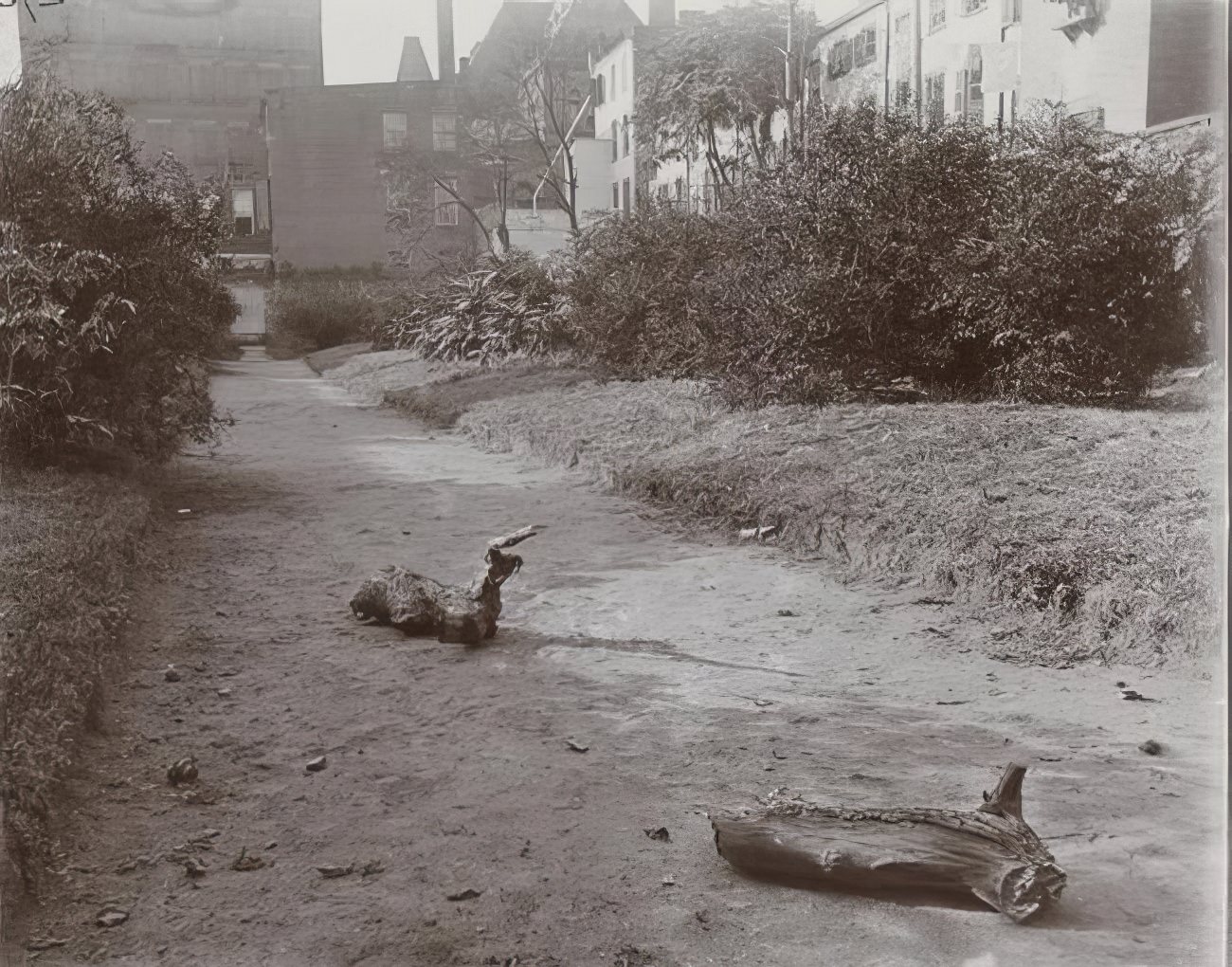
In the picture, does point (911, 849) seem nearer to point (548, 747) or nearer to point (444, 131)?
point (548, 747)

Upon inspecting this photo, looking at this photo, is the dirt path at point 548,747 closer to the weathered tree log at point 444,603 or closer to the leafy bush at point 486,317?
the weathered tree log at point 444,603

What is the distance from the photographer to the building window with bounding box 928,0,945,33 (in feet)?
18.8

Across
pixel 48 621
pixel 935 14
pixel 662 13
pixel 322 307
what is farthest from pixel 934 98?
pixel 48 621

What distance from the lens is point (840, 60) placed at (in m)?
5.43

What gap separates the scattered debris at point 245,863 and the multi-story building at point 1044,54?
3.16m

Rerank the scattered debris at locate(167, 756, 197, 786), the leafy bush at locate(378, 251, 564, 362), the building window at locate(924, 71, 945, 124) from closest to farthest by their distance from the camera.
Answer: the scattered debris at locate(167, 756, 197, 786) → the leafy bush at locate(378, 251, 564, 362) → the building window at locate(924, 71, 945, 124)

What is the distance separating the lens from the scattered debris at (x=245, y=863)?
3.14 metres

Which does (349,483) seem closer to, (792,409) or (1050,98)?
(1050,98)

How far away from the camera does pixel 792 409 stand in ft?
30.9

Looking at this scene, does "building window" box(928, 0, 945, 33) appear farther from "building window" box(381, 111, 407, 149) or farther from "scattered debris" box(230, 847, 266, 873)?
"scattered debris" box(230, 847, 266, 873)

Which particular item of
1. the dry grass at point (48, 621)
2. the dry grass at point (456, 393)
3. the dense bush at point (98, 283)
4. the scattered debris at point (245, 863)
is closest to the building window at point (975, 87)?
the dry grass at point (456, 393)

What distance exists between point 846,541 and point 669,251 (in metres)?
5.35

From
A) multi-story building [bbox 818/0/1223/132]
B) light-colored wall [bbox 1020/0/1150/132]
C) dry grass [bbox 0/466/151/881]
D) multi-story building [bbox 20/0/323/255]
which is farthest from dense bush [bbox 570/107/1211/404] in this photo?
dry grass [bbox 0/466/151/881]

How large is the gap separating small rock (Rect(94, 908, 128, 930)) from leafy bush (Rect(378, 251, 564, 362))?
10.7ft
